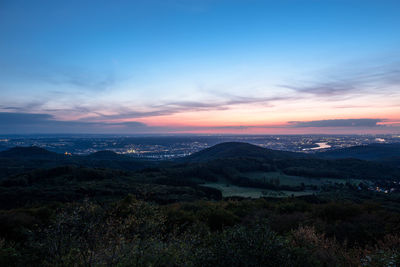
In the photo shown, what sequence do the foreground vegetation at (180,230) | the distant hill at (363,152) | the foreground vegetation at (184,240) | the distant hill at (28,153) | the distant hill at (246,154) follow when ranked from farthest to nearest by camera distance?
the distant hill at (363,152)
the distant hill at (28,153)
the distant hill at (246,154)
the foreground vegetation at (180,230)
the foreground vegetation at (184,240)

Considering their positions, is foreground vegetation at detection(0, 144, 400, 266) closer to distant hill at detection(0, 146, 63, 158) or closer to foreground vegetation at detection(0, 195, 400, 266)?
foreground vegetation at detection(0, 195, 400, 266)

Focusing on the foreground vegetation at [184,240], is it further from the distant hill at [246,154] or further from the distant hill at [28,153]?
the distant hill at [28,153]

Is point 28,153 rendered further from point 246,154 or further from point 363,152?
point 363,152

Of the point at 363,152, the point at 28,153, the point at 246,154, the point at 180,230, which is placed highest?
the point at 180,230

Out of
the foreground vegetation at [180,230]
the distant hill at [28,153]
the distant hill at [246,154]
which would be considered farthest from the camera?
the distant hill at [28,153]

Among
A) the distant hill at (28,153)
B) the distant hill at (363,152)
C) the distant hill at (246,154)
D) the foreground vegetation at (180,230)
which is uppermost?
the foreground vegetation at (180,230)

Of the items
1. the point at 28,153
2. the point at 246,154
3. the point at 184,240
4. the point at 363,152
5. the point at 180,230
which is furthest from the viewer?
the point at 363,152

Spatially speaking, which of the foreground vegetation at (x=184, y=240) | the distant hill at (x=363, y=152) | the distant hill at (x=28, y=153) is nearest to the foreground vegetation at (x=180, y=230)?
the foreground vegetation at (x=184, y=240)

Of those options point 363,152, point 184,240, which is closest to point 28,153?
point 184,240

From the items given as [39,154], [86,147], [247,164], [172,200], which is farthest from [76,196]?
[86,147]

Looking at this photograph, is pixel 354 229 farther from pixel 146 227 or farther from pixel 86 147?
pixel 86 147

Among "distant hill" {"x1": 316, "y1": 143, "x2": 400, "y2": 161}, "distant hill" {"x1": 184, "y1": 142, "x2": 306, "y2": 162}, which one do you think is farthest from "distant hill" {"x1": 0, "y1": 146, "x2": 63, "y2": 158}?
"distant hill" {"x1": 316, "y1": 143, "x2": 400, "y2": 161}
